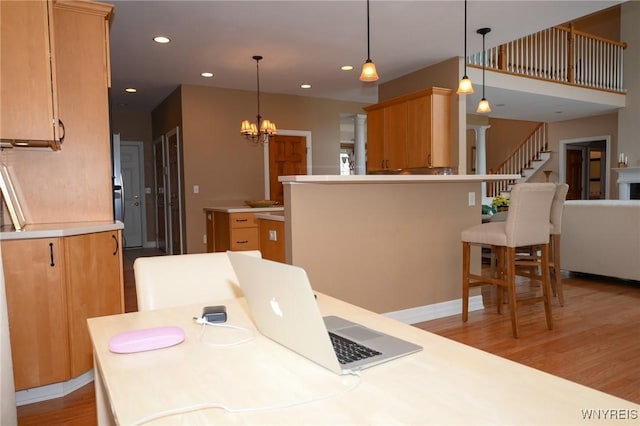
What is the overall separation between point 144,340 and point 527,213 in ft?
9.21

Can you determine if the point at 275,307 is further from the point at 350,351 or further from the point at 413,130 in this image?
the point at 413,130

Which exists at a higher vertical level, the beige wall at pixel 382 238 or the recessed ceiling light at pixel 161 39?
the recessed ceiling light at pixel 161 39

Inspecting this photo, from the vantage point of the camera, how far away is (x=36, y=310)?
7.33ft

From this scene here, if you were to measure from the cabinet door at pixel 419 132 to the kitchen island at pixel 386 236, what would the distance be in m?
1.33

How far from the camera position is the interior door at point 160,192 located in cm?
753

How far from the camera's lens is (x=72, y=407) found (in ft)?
7.27

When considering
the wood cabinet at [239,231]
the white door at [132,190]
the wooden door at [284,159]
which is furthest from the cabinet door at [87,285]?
the white door at [132,190]

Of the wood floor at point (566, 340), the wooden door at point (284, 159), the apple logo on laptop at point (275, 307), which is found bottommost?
the wood floor at point (566, 340)

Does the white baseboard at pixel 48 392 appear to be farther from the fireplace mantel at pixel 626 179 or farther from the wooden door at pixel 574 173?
the wooden door at pixel 574 173

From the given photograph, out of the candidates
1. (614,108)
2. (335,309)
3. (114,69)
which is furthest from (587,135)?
(335,309)

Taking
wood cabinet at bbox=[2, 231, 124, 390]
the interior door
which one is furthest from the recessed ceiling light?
the interior door

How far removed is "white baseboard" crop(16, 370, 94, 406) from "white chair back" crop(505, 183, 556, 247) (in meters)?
2.88

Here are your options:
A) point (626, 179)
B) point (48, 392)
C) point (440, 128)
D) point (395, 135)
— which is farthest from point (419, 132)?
point (626, 179)

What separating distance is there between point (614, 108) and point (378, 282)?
6963mm
